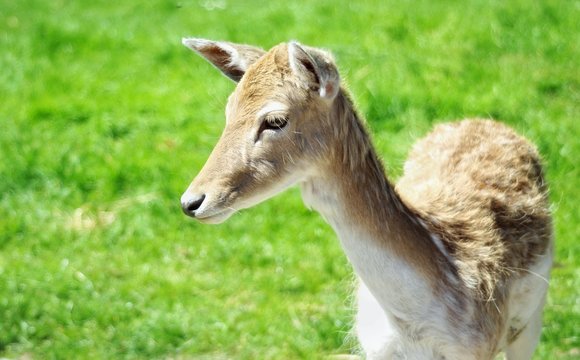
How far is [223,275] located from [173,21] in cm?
458

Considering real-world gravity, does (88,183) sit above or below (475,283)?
below

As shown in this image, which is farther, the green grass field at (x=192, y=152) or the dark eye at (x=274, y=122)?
the green grass field at (x=192, y=152)

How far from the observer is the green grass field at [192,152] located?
618cm

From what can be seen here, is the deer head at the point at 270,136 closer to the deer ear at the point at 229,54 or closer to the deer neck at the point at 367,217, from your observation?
the deer neck at the point at 367,217

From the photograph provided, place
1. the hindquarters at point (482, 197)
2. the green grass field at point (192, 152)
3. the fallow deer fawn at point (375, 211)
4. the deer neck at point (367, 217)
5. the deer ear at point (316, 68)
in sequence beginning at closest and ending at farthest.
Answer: the deer ear at point (316, 68) → the fallow deer fawn at point (375, 211) → the deer neck at point (367, 217) → the hindquarters at point (482, 197) → the green grass field at point (192, 152)

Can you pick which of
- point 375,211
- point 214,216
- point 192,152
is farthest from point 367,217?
point 192,152

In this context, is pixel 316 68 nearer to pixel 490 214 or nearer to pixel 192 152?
pixel 490 214

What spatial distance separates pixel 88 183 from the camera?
7789mm

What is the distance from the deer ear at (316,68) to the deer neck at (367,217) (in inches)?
5.3

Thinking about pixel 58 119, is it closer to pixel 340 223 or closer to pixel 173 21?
pixel 173 21

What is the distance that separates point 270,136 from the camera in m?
4.14

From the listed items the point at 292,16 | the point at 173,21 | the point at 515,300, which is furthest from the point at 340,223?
the point at 173,21

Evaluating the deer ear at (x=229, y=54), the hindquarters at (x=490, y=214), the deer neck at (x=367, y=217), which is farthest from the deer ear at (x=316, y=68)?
the hindquarters at (x=490, y=214)

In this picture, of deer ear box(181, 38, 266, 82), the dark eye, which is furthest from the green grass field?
the dark eye
